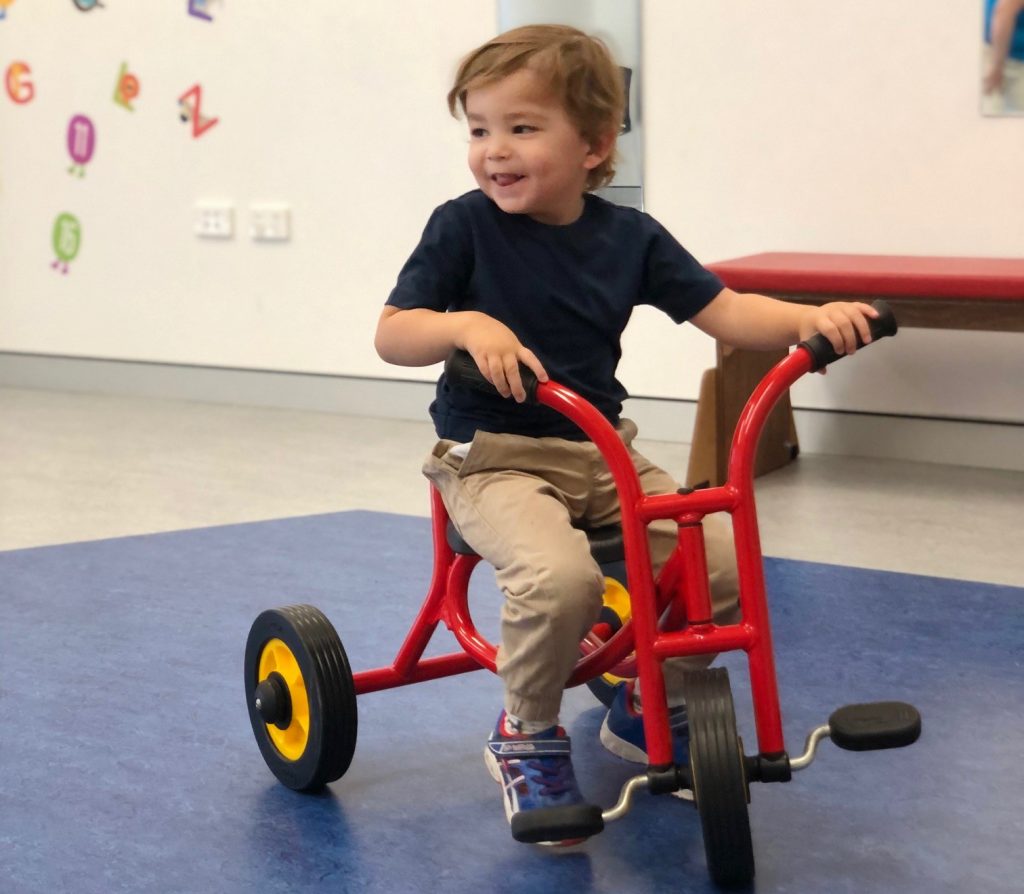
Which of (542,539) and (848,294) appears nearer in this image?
(542,539)

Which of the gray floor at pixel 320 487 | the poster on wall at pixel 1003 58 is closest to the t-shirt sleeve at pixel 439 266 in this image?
the gray floor at pixel 320 487

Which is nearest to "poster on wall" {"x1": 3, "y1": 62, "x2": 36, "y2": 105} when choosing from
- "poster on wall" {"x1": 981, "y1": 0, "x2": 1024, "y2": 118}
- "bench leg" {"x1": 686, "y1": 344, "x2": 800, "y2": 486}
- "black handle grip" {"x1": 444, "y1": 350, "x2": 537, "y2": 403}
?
"bench leg" {"x1": 686, "y1": 344, "x2": 800, "y2": 486}

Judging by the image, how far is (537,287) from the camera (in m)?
1.69

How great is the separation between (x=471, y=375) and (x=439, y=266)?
9.6 inches

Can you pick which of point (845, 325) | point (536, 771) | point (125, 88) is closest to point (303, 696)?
point (536, 771)

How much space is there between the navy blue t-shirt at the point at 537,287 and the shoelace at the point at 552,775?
1.23 feet

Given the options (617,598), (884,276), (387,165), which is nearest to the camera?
(617,598)

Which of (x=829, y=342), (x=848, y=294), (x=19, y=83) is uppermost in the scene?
(x=19, y=83)

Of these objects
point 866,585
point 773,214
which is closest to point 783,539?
point 866,585

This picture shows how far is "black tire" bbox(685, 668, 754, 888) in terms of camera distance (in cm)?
141

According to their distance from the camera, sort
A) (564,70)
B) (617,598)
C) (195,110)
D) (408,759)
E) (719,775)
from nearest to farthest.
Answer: (719,775) < (564,70) < (408,759) < (617,598) < (195,110)

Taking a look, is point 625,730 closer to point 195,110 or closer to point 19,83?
point 195,110

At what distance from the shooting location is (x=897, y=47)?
3.46 metres

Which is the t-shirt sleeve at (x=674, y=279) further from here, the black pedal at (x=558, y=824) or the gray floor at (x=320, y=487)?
the gray floor at (x=320, y=487)
